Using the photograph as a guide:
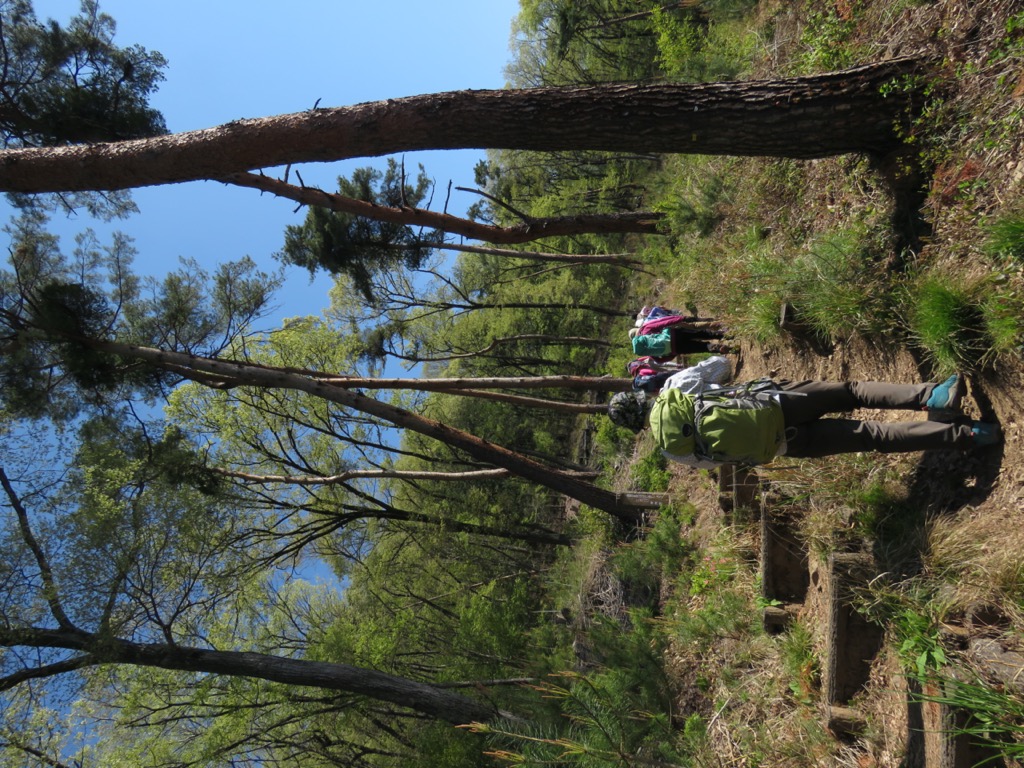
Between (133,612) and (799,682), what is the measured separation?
7.61m

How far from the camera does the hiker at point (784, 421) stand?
410 cm

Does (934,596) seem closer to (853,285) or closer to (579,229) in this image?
(853,285)

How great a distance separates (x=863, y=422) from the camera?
4273 millimetres

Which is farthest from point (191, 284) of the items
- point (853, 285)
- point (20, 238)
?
point (853, 285)

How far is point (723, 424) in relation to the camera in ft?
13.9

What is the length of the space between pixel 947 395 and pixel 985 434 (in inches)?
11.6

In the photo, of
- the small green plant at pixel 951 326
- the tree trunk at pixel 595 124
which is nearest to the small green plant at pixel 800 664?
the small green plant at pixel 951 326

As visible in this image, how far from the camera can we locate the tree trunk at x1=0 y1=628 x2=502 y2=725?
25.5 ft

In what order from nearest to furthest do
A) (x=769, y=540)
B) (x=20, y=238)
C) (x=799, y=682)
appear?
(x=799, y=682), (x=769, y=540), (x=20, y=238)

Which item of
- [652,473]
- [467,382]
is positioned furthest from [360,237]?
[652,473]

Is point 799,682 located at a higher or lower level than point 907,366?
lower

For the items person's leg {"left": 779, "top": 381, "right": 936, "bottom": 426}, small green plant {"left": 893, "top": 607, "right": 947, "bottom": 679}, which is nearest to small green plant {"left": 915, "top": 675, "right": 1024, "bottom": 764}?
small green plant {"left": 893, "top": 607, "right": 947, "bottom": 679}

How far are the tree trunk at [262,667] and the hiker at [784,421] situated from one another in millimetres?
6088

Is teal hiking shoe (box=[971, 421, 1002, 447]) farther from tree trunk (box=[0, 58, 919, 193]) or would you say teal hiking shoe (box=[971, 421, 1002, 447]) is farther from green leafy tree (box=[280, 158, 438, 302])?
green leafy tree (box=[280, 158, 438, 302])
